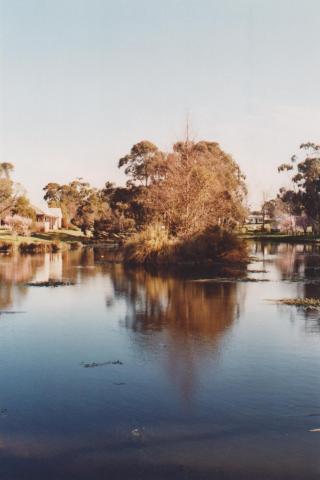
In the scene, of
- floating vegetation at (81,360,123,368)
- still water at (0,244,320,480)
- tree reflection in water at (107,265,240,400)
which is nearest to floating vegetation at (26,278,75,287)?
tree reflection in water at (107,265,240,400)

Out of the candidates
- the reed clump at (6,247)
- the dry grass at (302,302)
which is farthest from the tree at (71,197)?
the dry grass at (302,302)

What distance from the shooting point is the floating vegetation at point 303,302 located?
19350mm

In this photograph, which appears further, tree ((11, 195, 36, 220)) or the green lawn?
tree ((11, 195, 36, 220))

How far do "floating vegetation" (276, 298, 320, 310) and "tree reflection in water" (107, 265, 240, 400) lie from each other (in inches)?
70.6

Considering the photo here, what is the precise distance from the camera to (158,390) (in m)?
9.88

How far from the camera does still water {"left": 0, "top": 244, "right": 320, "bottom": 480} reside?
23.4 feet

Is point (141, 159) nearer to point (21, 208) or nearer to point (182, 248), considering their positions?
point (21, 208)

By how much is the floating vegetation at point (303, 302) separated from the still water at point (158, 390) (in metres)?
0.56

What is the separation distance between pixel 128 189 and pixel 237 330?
2881 inches

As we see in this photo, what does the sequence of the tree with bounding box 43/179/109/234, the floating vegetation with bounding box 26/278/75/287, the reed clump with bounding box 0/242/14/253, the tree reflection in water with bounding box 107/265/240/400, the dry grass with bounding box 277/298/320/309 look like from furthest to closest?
the tree with bounding box 43/179/109/234 < the reed clump with bounding box 0/242/14/253 < the floating vegetation with bounding box 26/278/75/287 < the dry grass with bounding box 277/298/320/309 < the tree reflection in water with bounding box 107/265/240/400

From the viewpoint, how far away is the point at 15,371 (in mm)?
11133

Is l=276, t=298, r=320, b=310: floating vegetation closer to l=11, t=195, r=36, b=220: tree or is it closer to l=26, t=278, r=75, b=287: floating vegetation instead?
l=26, t=278, r=75, b=287: floating vegetation

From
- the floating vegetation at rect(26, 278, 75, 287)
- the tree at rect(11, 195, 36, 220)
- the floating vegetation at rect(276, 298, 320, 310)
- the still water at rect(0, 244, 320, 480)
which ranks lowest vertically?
the still water at rect(0, 244, 320, 480)

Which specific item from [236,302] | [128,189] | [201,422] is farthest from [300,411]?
[128,189]
